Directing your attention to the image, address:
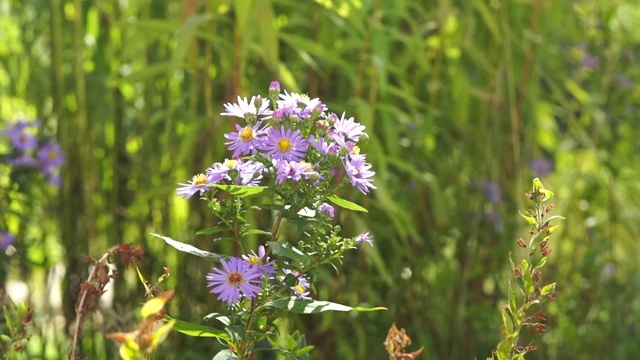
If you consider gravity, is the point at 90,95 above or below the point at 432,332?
above

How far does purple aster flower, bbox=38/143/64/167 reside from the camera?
1.75 metres

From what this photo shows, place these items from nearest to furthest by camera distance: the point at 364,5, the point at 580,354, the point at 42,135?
the point at 364,5, the point at 42,135, the point at 580,354

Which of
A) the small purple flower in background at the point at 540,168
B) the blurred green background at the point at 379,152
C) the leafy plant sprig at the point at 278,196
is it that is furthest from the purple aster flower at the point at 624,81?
the leafy plant sprig at the point at 278,196

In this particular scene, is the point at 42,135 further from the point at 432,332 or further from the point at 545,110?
the point at 545,110

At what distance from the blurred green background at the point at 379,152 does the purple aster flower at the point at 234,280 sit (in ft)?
2.54

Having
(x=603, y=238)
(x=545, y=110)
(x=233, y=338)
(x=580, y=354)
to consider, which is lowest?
(x=580, y=354)

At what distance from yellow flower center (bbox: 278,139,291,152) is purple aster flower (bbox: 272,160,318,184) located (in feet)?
0.10

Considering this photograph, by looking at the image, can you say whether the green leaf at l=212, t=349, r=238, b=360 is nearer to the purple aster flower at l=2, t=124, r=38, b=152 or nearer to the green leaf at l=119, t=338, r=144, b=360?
the green leaf at l=119, t=338, r=144, b=360

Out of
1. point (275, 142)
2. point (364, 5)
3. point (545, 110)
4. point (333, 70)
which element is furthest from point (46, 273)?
point (275, 142)

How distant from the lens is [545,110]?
2.17 metres

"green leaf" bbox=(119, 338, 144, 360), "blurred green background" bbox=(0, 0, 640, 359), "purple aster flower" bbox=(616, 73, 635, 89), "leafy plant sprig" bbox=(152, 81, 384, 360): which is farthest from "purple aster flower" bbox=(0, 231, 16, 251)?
"purple aster flower" bbox=(616, 73, 635, 89)

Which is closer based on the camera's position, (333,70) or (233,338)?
(233,338)

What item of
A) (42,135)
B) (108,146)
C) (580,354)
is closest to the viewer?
(42,135)

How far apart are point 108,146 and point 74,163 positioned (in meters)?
0.07
